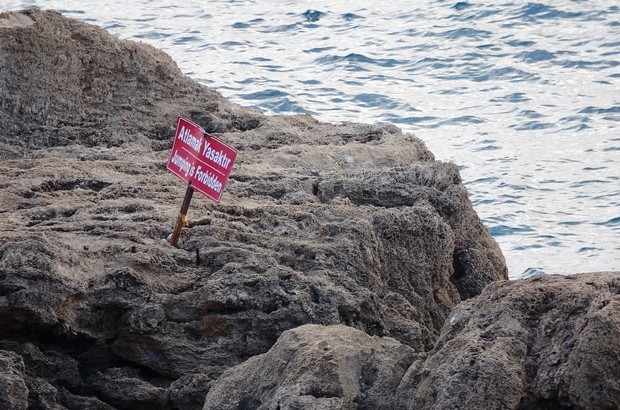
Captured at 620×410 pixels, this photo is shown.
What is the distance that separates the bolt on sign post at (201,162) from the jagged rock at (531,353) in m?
1.55

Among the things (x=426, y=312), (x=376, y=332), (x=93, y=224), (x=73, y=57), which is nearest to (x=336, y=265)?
(x=376, y=332)

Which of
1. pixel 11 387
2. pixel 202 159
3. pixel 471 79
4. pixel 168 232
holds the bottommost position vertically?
pixel 471 79

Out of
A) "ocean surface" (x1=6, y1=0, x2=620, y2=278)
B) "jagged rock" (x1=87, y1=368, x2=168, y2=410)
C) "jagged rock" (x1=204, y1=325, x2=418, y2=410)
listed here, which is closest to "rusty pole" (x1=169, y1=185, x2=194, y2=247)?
"jagged rock" (x1=87, y1=368, x2=168, y2=410)

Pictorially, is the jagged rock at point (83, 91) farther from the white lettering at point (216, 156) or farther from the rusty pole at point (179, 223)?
the rusty pole at point (179, 223)

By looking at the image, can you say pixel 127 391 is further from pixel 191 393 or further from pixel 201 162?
pixel 201 162

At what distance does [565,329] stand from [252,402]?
1114mm

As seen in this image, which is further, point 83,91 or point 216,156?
point 83,91

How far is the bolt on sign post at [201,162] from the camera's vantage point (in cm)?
462

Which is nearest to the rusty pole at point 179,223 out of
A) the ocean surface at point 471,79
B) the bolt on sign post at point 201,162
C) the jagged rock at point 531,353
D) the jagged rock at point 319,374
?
the bolt on sign post at point 201,162

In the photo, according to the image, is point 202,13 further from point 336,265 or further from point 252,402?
point 252,402

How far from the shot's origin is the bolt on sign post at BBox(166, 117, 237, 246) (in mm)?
4621

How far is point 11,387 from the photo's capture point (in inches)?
143

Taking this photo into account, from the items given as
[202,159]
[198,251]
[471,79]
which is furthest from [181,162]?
[471,79]

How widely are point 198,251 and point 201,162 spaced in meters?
0.46
